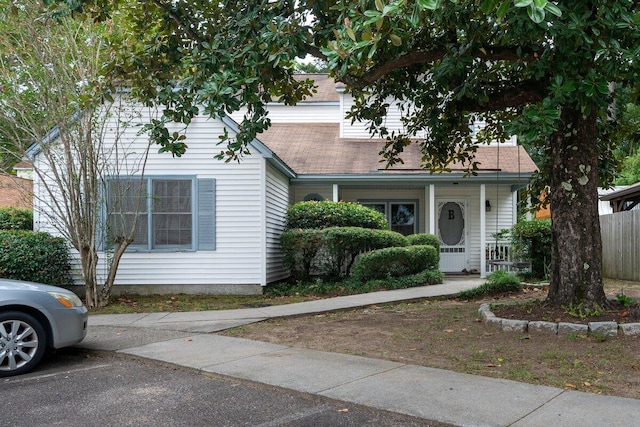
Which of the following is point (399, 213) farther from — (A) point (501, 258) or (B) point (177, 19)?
(B) point (177, 19)

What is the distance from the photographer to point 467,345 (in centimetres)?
686

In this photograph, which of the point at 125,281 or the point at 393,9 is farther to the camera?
the point at 125,281

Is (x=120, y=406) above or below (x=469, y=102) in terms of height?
below

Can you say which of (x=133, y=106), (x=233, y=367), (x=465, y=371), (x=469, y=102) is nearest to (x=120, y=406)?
(x=233, y=367)

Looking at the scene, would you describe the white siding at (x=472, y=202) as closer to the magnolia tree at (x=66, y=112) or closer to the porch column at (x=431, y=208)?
the porch column at (x=431, y=208)

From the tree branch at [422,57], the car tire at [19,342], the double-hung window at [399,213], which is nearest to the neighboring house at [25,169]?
the double-hung window at [399,213]

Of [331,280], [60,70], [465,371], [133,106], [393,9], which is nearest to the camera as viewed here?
[393,9]

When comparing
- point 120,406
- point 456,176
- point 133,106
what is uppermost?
point 133,106

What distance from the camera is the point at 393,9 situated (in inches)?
178

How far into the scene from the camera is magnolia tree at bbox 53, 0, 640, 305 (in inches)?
225

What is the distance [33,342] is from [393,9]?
5.12 m

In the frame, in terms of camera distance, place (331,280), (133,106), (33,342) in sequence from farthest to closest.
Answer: (331,280) → (133,106) → (33,342)

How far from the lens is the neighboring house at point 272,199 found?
12.3 m

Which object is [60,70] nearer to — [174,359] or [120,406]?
[174,359]
